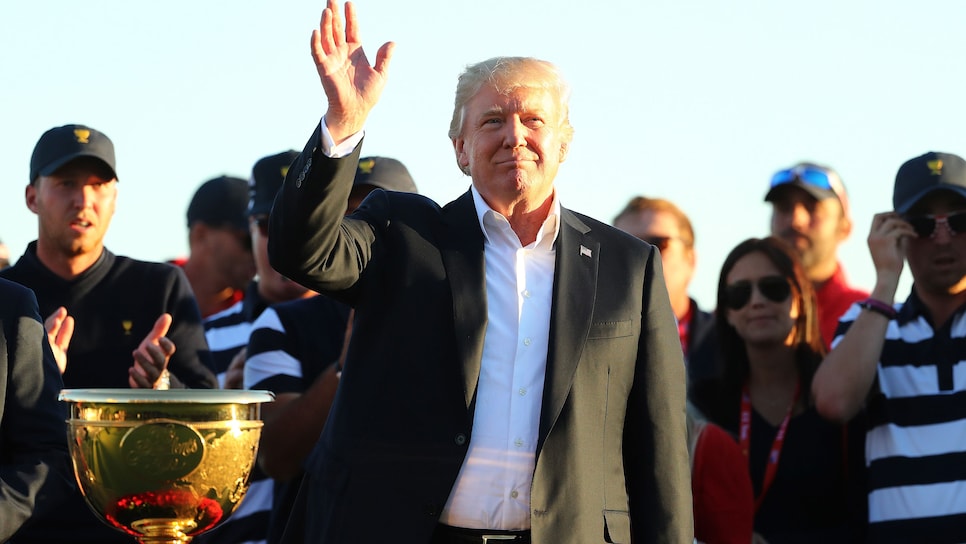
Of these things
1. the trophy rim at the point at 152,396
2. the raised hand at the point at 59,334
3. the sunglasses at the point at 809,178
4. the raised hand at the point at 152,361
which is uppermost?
the sunglasses at the point at 809,178

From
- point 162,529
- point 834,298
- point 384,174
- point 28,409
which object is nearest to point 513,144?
point 162,529

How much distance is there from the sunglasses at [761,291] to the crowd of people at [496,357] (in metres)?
0.01

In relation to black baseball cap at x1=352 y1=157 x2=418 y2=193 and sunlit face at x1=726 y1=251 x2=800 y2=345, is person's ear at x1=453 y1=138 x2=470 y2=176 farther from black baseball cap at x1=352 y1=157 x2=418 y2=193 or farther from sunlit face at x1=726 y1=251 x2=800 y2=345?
sunlit face at x1=726 y1=251 x2=800 y2=345

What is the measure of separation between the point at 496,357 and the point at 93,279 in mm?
2270

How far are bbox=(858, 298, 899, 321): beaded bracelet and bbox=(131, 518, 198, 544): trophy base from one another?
3473mm

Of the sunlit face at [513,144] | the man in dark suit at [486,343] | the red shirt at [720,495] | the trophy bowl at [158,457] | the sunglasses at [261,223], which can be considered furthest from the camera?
the sunglasses at [261,223]

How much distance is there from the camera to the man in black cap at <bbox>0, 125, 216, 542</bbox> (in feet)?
17.1

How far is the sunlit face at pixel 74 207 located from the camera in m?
5.36

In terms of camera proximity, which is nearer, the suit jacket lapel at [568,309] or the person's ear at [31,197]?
the suit jacket lapel at [568,309]

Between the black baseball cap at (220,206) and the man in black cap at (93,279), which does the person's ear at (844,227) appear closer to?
the black baseball cap at (220,206)

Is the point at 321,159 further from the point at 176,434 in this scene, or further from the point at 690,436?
the point at 690,436

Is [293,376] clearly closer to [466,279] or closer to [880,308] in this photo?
[466,279]

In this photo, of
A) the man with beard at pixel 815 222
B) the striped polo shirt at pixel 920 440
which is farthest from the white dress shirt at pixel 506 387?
the man with beard at pixel 815 222

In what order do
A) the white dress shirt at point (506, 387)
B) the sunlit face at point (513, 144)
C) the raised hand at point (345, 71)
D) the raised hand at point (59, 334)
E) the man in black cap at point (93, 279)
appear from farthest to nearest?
the man in black cap at point (93, 279) → the raised hand at point (59, 334) → the sunlit face at point (513, 144) → the white dress shirt at point (506, 387) → the raised hand at point (345, 71)
